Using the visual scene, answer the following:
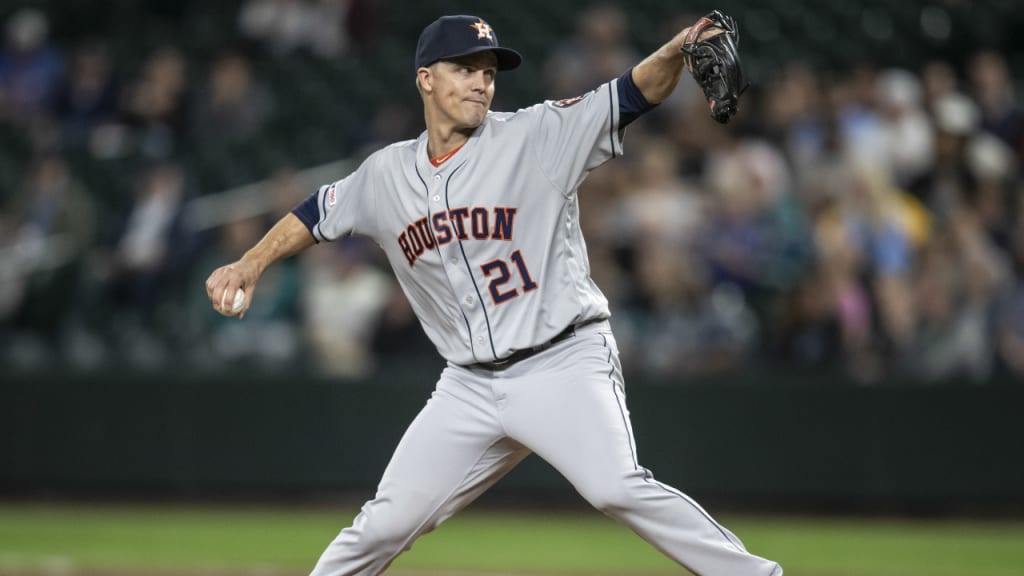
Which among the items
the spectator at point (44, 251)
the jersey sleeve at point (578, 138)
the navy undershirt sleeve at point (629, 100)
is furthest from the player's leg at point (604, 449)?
the spectator at point (44, 251)

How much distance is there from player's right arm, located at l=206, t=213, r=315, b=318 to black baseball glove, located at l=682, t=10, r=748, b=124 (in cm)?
146

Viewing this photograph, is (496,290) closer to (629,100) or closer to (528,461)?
(629,100)

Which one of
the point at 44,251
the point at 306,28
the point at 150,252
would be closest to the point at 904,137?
the point at 150,252

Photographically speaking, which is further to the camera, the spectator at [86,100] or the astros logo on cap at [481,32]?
the spectator at [86,100]

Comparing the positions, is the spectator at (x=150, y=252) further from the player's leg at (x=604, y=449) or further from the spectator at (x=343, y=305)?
the player's leg at (x=604, y=449)

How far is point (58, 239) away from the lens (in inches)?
429

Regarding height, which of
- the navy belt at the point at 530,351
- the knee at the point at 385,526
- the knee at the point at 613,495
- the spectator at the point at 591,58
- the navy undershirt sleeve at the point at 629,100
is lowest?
the knee at the point at 385,526

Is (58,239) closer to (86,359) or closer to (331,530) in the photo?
(86,359)

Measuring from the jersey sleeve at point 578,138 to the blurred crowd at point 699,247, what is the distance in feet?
14.6

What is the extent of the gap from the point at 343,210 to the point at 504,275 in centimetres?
66

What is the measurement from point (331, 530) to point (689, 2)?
18.9 feet

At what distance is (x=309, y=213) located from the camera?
4750 millimetres

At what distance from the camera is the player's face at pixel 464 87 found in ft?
14.8

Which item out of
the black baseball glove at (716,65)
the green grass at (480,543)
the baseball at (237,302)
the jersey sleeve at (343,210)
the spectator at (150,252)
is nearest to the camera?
the black baseball glove at (716,65)
